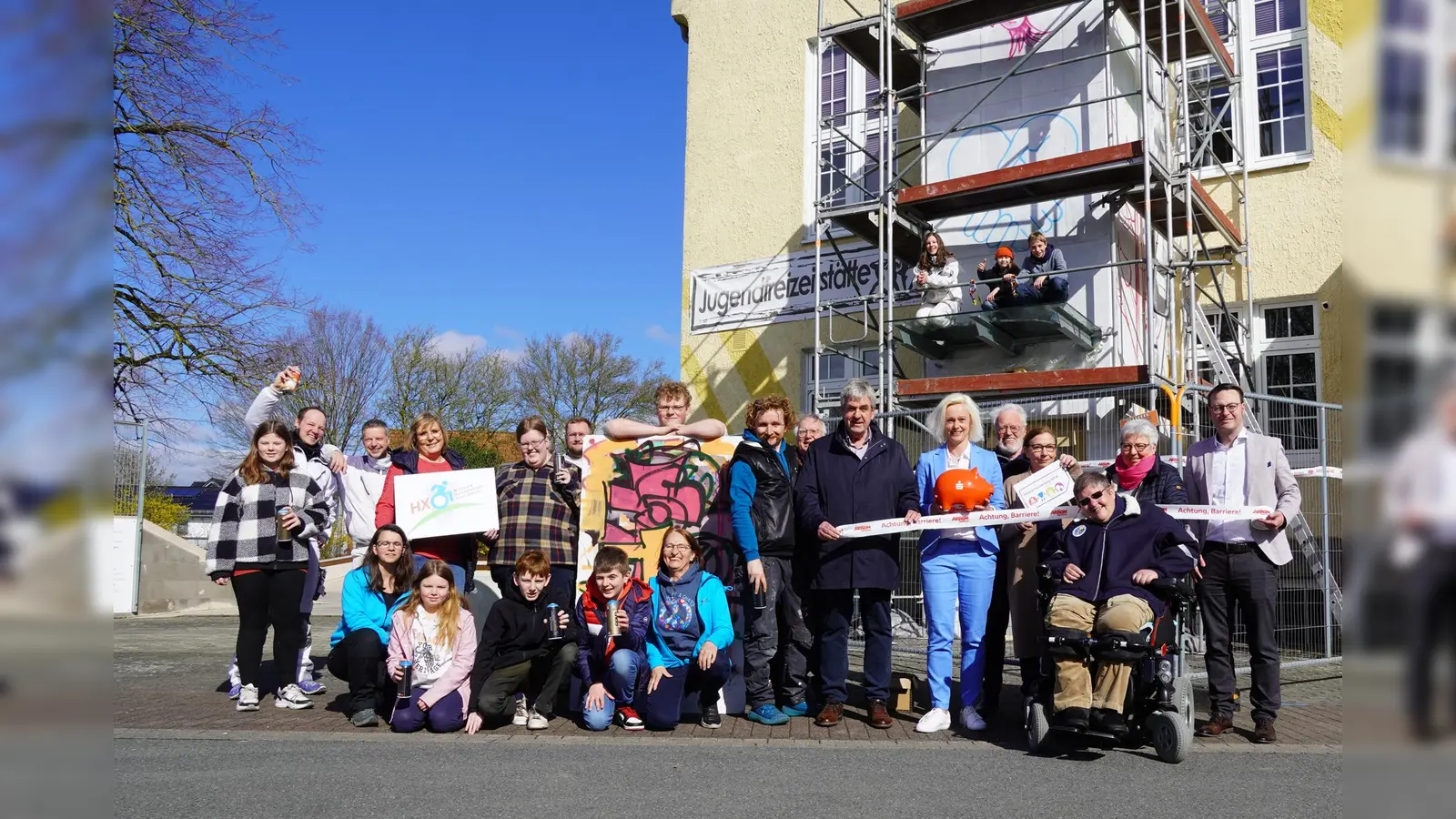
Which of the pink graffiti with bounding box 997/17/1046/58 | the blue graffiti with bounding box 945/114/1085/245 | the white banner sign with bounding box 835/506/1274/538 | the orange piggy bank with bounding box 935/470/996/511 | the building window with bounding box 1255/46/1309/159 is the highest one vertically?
the pink graffiti with bounding box 997/17/1046/58

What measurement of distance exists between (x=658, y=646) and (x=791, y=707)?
0.99 meters

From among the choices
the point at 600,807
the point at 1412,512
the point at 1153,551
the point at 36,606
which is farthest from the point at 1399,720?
the point at 1153,551

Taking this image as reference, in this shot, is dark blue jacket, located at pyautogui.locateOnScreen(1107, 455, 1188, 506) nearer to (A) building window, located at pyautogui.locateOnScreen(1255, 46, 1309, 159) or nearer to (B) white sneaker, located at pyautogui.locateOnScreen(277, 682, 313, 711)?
(B) white sneaker, located at pyautogui.locateOnScreen(277, 682, 313, 711)

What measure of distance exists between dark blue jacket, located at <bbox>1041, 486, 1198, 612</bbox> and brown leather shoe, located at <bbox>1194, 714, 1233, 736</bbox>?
3.01 ft

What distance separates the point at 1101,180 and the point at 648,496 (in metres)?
7.33

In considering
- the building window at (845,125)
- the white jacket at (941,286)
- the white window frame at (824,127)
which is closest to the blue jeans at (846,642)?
the white jacket at (941,286)

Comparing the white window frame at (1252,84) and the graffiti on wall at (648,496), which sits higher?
the white window frame at (1252,84)

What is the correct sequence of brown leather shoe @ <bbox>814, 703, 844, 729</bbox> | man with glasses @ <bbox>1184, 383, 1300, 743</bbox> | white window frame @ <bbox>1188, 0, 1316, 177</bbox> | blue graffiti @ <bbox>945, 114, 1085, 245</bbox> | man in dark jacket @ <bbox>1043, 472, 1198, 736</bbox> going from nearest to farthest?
1. man in dark jacket @ <bbox>1043, 472, 1198, 736</bbox>
2. man with glasses @ <bbox>1184, 383, 1300, 743</bbox>
3. brown leather shoe @ <bbox>814, 703, 844, 729</bbox>
4. blue graffiti @ <bbox>945, 114, 1085, 245</bbox>
5. white window frame @ <bbox>1188, 0, 1316, 177</bbox>

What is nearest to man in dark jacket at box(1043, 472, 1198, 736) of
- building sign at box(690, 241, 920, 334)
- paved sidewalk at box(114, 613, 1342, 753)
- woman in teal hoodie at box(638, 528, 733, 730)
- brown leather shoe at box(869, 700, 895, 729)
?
paved sidewalk at box(114, 613, 1342, 753)

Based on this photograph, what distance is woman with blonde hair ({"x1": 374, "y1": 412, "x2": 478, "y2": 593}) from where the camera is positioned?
23.2 feet

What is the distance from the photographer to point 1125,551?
18.5 feet

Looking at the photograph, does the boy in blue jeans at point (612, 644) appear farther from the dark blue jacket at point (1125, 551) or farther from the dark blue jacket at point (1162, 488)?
the dark blue jacket at point (1162, 488)

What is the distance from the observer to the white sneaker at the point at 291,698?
686cm

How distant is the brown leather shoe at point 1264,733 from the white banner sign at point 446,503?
4785 millimetres
